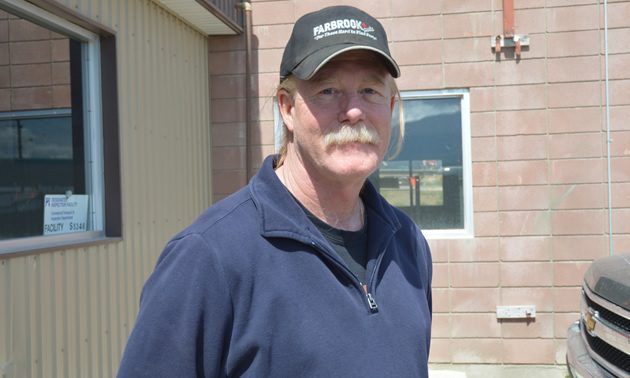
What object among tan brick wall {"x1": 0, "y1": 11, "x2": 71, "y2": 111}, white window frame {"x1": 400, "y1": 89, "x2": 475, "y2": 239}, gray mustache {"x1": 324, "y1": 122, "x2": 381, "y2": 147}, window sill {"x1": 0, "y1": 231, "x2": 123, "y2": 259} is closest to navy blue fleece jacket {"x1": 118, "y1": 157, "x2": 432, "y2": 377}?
gray mustache {"x1": 324, "y1": 122, "x2": 381, "y2": 147}

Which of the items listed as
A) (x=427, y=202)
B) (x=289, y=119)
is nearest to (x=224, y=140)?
(x=427, y=202)

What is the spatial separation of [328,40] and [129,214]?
3.31 m

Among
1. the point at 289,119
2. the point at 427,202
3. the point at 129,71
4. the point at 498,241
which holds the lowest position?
the point at 498,241

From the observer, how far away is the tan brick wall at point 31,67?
135 inches

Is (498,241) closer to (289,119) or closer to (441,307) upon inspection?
(441,307)

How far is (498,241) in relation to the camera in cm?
579

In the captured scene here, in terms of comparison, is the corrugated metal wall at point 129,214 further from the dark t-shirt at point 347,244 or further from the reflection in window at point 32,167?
the dark t-shirt at point 347,244

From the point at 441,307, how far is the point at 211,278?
4858 mm

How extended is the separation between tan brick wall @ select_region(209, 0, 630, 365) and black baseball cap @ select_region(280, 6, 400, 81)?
4280 mm

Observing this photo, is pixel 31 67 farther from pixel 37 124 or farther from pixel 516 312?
pixel 516 312

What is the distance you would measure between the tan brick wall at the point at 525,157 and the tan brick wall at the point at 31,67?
2343mm

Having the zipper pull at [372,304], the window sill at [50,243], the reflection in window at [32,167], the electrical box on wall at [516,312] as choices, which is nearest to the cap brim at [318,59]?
the zipper pull at [372,304]

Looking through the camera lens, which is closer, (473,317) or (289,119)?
(289,119)

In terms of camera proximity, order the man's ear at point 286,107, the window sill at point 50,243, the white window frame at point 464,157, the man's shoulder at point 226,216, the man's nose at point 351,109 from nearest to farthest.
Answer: the man's shoulder at point 226,216, the man's nose at point 351,109, the man's ear at point 286,107, the window sill at point 50,243, the white window frame at point 464,157
